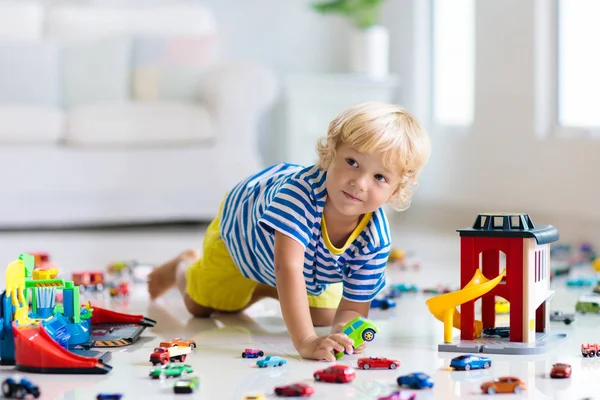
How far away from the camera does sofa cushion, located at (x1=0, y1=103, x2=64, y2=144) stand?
3369mm

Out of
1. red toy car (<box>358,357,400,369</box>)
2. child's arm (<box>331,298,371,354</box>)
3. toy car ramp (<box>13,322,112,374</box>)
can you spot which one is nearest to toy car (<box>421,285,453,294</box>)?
child's arm (<box>331,298,371,354</box>)

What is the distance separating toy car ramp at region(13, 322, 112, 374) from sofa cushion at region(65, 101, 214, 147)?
213 cm

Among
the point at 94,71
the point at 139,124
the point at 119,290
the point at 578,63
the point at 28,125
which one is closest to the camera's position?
the point at 119,290

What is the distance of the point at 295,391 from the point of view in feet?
4.06

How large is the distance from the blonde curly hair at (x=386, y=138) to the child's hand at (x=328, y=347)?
256mm

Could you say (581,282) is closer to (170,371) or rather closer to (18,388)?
(170,371)

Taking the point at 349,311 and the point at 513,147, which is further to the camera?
the point at 513,147

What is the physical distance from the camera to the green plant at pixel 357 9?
13.4 feet

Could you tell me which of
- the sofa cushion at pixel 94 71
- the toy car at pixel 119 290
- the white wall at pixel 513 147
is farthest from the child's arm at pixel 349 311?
the sofa cushion at pixel 94 71

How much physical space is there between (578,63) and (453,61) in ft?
2.99

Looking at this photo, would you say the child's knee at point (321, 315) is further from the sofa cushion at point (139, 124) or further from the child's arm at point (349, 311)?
the sofa cushion at point (139, 124)

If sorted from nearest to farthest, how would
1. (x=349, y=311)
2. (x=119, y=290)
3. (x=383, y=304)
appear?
(x=349, y=311)
(x=383, y=304)
(x=119, y=290)

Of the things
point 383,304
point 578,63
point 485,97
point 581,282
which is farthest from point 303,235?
point 485,97

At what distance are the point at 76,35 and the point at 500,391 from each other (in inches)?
121
